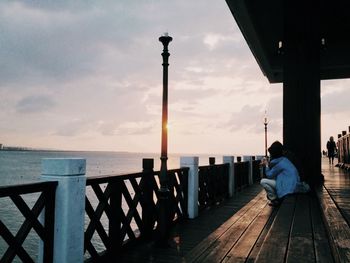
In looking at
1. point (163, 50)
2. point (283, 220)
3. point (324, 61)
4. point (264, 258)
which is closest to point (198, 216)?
point (283, 220)

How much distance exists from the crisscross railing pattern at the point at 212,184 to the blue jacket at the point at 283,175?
1895mm

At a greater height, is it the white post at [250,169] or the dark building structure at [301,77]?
the dark building structure at [301,77]

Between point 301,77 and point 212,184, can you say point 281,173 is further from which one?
point 301,77

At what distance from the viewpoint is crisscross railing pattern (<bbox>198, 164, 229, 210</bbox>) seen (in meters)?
9.99

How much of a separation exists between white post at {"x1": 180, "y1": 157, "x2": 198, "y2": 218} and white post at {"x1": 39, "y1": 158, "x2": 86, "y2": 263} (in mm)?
4506

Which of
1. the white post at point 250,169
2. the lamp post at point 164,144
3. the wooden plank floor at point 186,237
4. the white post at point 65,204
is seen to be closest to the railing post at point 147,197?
the lamp post at point 164,144

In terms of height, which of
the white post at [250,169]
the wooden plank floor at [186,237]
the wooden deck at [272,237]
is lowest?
the wooden plank floor at [186,237]

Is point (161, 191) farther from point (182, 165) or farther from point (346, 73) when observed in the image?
point (346, 73)

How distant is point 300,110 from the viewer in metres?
11.3

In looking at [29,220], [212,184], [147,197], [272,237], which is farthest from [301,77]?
[29,220]

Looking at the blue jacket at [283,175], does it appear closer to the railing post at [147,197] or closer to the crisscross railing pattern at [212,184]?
the crisscross railing pattern at [212,184]

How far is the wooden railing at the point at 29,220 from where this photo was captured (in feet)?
12.7

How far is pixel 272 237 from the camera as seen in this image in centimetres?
484

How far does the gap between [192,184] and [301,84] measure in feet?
16.0
